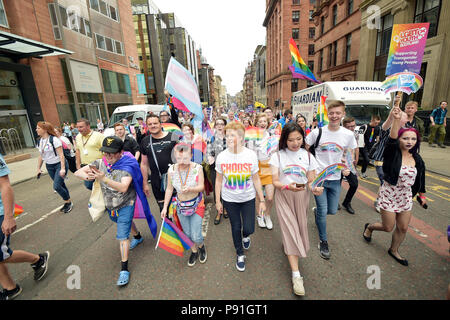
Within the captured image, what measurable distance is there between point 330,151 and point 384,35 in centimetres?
1862

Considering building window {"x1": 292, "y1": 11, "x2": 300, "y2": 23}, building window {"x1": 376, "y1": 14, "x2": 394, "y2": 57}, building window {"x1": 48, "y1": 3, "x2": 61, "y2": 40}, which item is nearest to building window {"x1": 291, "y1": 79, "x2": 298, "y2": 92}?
building window {"x1": 292, "y1": 11, "x2": 300, "y2": 23}

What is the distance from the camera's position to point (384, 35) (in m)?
15.5

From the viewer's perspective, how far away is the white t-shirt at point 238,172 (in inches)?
→ 101

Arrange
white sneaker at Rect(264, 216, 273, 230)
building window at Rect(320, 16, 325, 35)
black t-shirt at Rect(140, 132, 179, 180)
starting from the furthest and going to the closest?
building window at Rect(320, 16, 325, 35), white sneaker at Rect(264, 216, 273, 230), black t-shirt at Rect(140, 132, 179, 180)

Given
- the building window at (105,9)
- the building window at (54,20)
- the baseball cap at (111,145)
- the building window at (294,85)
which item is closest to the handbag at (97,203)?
the baseball cap at (111,145)

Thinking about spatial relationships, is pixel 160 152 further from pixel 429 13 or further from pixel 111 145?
pixel 429 13

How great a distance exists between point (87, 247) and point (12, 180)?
686 cm

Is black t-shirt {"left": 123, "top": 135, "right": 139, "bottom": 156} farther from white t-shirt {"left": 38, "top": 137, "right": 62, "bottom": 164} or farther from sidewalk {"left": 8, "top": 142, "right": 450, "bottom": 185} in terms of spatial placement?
sidewalk {"left": 8, "top": 142, "right": 450, "bottom": 185}

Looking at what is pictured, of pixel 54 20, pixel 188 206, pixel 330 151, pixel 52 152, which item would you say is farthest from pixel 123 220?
pixel 54 20

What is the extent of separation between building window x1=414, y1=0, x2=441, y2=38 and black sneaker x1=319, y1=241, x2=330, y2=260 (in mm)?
15312

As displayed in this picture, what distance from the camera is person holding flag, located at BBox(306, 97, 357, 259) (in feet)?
9.62

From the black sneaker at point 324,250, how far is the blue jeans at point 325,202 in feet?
0.23

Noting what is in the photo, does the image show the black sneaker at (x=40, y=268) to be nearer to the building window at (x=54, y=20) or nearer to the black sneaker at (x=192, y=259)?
the black sneaker at (x=192, y=259)
